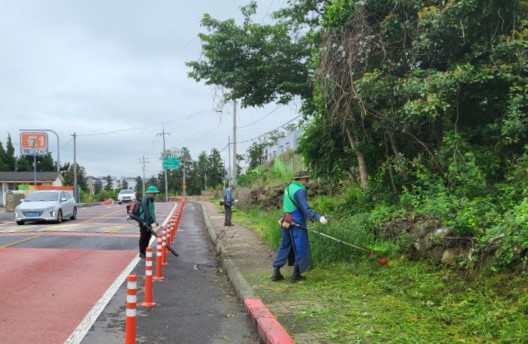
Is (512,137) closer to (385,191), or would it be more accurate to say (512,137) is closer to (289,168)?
(385,191)

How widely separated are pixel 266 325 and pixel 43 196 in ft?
60.9

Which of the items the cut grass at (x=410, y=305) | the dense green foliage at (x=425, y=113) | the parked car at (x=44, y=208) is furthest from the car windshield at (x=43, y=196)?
the cut grass at (x=410, y=305)

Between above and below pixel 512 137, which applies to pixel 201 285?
below

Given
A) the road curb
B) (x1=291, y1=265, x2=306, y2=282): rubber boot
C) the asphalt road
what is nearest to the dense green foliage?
(x1=291, y1=265, x2=306, y2=282): rubber boot

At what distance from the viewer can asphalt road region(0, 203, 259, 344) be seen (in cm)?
543

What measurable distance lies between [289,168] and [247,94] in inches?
328

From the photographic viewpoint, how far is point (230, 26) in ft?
46.8

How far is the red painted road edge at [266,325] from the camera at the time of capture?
188 inches

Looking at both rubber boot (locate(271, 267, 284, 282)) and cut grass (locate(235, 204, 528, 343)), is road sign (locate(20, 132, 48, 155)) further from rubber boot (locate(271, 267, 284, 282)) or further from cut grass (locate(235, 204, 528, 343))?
cut grass (locate(235, 204, 528, 343))

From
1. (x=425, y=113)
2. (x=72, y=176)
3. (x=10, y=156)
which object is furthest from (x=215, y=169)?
(x=425, y=113)

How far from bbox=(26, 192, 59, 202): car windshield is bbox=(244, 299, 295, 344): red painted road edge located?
1704 centimetres

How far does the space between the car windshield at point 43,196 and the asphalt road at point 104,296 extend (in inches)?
334

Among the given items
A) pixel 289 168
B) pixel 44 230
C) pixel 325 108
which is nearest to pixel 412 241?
Result: pixel 325 108

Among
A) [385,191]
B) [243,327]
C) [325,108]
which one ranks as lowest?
[243,327]
